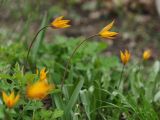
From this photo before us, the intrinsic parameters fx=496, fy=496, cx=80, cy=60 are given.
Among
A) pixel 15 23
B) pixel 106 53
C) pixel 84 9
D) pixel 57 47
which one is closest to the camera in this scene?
pixel 57 47

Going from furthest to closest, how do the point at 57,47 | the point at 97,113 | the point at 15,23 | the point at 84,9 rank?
the point at 84,9
the point at 15,23
the point at 57,47
the point at 97,113

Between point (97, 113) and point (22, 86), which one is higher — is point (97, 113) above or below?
below

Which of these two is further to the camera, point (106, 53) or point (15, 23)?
point (15, 23)

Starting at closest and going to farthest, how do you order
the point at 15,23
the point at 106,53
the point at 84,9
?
the point at 106,53
the point at 15,23
the point at 84,9

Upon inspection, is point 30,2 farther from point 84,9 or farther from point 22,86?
point 22,86

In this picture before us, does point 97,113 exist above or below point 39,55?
below

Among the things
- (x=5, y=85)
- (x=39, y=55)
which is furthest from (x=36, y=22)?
(x=5, y=85)

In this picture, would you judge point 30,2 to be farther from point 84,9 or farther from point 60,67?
point 60,67

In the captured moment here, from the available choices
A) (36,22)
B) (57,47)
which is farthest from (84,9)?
(57,47)

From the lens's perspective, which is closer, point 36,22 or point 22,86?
point 22,86

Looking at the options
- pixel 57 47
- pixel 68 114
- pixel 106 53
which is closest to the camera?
pixel 68 114
